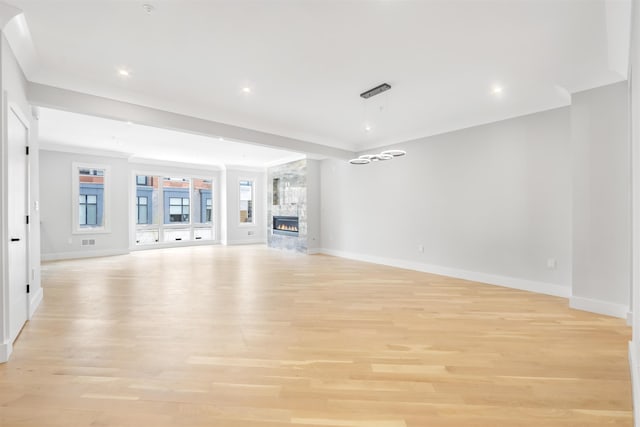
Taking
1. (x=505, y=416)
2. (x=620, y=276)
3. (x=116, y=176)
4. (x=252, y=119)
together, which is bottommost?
(x=505, y=416)

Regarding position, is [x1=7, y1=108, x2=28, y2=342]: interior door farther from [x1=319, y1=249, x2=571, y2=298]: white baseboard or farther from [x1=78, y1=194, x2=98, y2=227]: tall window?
[x1=319, y1=249, x2=571, y2=298]: white baseboard

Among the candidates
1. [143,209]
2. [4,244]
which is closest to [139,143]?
[143,209]

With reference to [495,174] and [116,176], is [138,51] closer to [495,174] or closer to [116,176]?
[495,174]

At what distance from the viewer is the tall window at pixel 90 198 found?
24.3ft

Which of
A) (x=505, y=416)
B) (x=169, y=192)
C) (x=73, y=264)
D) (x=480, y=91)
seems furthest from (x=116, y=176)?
(x=505, y=416)

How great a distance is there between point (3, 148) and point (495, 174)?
20.0 feet

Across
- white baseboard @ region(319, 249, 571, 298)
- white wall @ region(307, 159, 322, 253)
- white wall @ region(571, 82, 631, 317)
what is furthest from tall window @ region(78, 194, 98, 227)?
white wall @ region(571, 82, 631, 317)

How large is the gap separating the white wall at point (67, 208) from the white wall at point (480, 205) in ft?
22.0

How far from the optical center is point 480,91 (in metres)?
3.85

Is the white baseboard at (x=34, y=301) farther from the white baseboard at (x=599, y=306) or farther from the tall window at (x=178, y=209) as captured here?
the white baseboard at (x=599, y=306)

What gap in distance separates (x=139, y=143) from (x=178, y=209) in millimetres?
3218

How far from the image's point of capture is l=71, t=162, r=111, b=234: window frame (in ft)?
23.9

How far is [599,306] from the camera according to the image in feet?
11.1

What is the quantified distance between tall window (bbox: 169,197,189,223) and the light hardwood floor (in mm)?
5491
